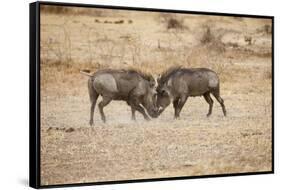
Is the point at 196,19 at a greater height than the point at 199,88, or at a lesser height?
greater

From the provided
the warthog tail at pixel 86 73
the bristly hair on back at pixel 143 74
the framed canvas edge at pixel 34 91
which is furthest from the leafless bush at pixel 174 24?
the framed canvas edge at pixel 34 91

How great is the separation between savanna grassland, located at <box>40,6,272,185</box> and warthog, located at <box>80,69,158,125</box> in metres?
0.05

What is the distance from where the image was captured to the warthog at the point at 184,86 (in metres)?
4.72

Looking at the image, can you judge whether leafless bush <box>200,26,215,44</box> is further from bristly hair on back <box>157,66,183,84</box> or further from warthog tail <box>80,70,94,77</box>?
warthog tail <box>80,70,94,77</box>

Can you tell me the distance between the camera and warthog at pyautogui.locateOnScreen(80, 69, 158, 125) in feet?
14.7

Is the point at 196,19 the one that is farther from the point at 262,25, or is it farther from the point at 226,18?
the point at 262,25

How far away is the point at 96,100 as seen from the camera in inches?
177

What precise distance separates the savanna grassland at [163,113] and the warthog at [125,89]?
5cm

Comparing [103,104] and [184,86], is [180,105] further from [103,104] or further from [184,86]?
[103,104]

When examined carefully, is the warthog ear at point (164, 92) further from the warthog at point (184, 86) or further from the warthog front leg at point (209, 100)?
the warthog front leg at point (209, 100)

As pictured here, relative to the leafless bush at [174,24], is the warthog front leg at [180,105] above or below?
below

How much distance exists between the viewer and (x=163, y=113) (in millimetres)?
4723
